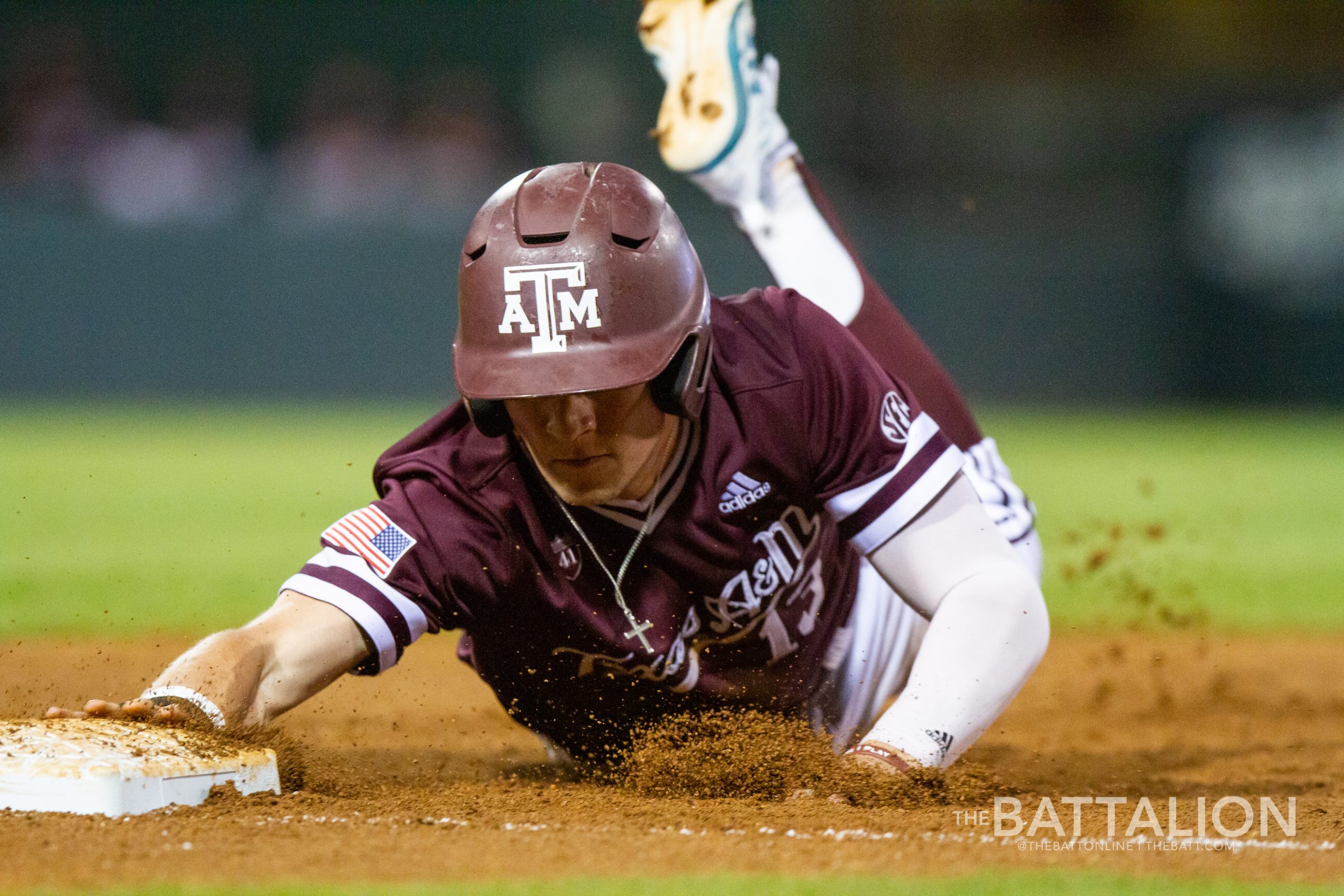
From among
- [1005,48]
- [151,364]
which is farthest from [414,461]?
[1005,48]

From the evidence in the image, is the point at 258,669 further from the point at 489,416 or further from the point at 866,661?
the point at 866,661

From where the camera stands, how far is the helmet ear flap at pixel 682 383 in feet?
9.89

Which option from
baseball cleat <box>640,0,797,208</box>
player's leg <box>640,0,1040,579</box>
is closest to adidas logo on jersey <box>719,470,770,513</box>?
player's leg <box>640,0,1040,579</box>

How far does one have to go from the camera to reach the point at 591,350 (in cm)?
292

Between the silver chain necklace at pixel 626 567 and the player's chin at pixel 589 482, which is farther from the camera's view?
the silver chain necklace at pixel 626 567

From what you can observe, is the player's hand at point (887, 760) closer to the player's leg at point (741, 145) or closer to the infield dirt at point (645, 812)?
the infield dirt at point (645, 812)

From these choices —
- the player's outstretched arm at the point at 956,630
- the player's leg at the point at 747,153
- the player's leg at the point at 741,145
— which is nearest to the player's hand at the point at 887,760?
the player's outstretched arm at the point at 956,630

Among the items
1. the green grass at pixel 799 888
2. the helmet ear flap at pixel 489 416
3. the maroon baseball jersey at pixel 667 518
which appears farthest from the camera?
the maroon baseball jersey at pixel 667 518

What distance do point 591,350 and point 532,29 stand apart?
1614 centimetres

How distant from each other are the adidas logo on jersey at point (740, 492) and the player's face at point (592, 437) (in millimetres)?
184

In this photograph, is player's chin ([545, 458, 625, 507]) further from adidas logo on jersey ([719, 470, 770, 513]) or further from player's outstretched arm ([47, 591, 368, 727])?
player's outstretched arm ([47, 591, 368, 727])

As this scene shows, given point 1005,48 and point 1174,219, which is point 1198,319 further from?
point 1005,48

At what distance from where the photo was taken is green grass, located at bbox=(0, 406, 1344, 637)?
25.3ft

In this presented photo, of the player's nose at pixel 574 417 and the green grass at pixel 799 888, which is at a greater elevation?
the player's nose at pixel 574 417
